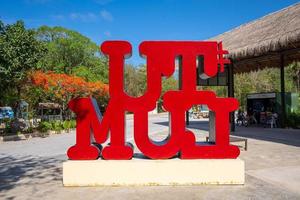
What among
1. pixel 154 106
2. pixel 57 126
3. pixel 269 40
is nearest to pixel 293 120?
pixel 269 40

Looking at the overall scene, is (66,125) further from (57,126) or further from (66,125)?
(57,126)

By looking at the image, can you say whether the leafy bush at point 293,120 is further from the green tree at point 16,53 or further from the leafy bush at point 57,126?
the green tree at point 16,53

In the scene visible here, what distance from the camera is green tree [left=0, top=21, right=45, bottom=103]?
55.7 ft

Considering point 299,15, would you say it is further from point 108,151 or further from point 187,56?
point 108,151

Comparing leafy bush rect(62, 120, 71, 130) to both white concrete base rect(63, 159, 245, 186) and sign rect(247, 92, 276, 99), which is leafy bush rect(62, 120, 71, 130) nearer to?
sign rect(247, 92, 276, 99)

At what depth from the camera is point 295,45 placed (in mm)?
15180

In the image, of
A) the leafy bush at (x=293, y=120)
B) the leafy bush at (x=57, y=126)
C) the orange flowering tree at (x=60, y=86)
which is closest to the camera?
the leafy bush at (x=293, y=120)

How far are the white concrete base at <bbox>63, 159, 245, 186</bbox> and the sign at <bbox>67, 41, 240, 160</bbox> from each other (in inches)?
9.0

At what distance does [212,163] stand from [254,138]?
9604mm

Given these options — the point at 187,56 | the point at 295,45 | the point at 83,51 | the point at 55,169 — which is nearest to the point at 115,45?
the point at 187,56

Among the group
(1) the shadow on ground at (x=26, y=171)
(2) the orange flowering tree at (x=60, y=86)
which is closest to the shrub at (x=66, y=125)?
(2) the orange flowering tree at (x=60, y=86)

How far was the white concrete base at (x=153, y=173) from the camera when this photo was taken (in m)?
7.32

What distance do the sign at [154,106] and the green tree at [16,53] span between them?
1076cm

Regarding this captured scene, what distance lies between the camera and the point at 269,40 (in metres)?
16.3
